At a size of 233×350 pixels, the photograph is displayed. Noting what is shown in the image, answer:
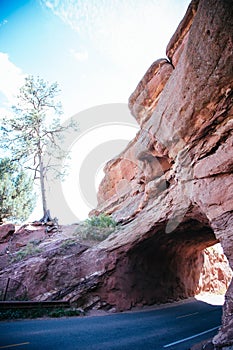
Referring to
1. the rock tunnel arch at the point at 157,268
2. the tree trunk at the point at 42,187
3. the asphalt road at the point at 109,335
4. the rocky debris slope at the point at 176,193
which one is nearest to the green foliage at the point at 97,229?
the rocky debris slope at the point at 176,193

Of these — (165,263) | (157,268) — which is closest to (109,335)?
(157,268)

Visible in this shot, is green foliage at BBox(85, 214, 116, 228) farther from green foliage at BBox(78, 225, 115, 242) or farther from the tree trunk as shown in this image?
the tree trunk

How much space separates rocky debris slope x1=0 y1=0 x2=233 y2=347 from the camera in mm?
7594

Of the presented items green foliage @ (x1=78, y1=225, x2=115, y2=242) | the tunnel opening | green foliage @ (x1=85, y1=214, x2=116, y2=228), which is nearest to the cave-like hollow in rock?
the tunnel opening

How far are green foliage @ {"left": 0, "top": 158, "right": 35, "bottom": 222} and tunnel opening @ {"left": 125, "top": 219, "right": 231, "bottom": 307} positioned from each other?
1605 cm

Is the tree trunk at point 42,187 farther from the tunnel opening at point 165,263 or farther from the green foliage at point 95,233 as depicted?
the tunnel opening at point 165,263

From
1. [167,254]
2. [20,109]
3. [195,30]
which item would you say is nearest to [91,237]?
[167,254]

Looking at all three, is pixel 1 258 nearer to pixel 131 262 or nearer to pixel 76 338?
pixel 131 262

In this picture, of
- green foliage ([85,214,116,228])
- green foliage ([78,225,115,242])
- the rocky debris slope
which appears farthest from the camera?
green foliage ([85,214,116,228])

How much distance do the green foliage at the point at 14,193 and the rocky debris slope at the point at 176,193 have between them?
12.4m

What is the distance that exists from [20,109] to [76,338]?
76.8 ft

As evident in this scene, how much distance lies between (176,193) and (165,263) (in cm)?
645

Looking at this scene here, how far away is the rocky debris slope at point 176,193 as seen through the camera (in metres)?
7.59

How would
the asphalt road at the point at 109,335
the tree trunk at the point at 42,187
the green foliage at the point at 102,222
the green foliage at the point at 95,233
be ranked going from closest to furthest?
1. the asphalt road at the point at 109,335
2. the green foliage at the point at 95,233
3. the green foliage at the point at 102,222
4. the tree trunk at the point at 42,187
